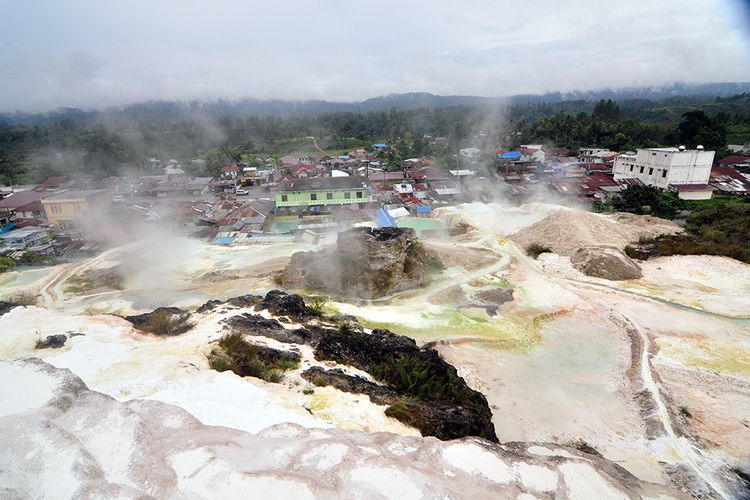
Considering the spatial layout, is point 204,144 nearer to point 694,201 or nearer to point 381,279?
point 381,279

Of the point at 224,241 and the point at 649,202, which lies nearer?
the point at 224,241

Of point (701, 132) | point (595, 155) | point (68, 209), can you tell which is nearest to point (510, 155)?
point (595, 155)

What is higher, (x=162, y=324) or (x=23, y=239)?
(x=162, y=324)

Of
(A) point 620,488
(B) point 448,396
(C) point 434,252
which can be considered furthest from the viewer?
(C) point 434,252

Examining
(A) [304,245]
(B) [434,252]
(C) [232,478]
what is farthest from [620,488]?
(A) [304,245]

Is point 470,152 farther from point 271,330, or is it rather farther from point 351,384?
point 351,384

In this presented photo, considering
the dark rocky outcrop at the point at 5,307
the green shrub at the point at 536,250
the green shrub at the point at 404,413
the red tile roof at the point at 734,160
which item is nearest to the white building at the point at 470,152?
the red tile roof at the point at 734,160
